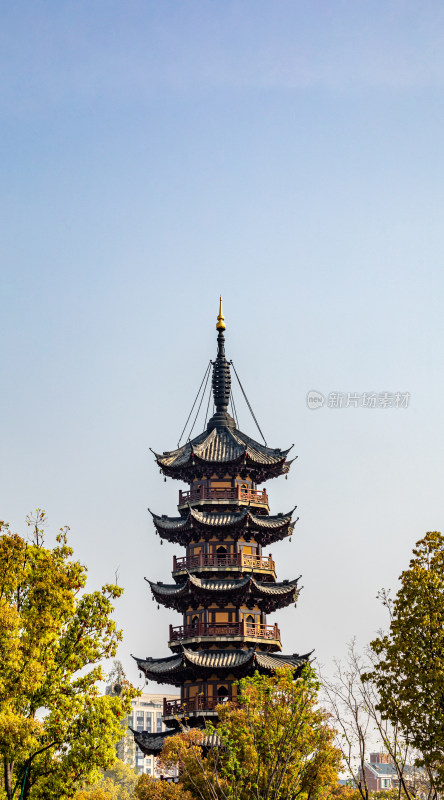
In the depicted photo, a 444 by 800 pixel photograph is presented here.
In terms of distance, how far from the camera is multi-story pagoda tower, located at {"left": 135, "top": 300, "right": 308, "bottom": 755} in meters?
43.9

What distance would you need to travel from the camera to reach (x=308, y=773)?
32.9 metres

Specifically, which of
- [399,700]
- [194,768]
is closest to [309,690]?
[399,700]

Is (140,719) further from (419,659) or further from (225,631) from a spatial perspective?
(419,659)

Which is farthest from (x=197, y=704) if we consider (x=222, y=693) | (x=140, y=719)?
(x=140, y=719)

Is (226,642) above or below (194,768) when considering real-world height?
above

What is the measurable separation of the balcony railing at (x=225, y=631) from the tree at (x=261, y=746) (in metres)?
5.88

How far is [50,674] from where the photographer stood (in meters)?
22.2

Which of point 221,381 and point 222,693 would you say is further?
point 221,381

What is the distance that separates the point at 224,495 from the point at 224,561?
12.3ft

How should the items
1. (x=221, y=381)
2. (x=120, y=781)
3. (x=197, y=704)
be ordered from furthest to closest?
1. (x=120, y=781)
2. (x=221, y=381)
3. (x=197, y=704)

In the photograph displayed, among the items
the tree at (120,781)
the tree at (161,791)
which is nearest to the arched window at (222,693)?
the tree at (161,791)

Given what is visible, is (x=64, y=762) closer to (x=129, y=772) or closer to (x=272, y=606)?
(x=272, y=606)

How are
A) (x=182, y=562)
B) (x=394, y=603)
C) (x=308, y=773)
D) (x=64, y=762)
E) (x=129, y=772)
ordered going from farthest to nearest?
(x=129, y=772)
(x=182, y=562)
(x=308, y=773)
(x=394, y=603)
(x=64, y=762)

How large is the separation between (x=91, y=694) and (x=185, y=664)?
862 inches
